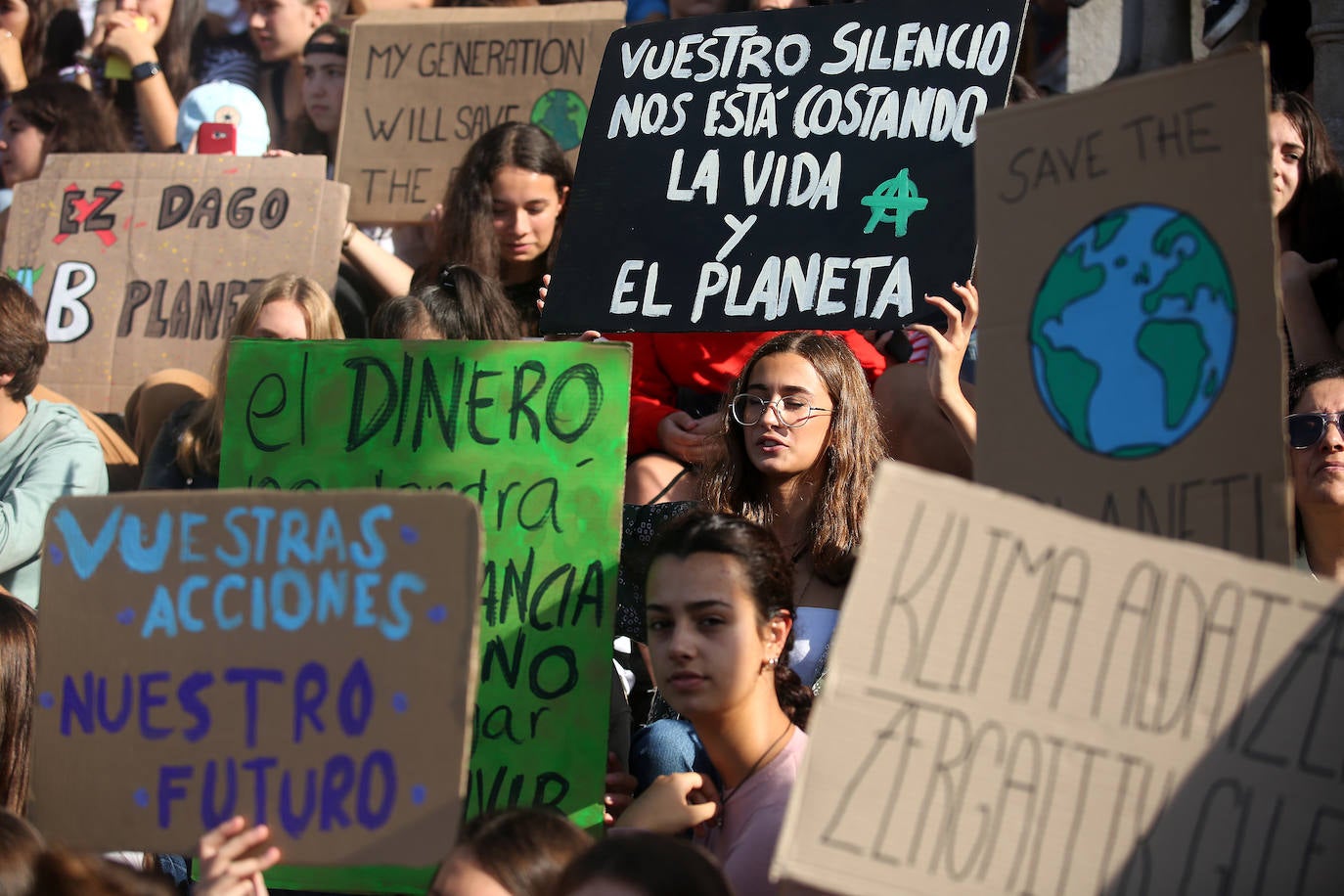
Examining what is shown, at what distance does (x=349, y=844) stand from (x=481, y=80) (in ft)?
13.5

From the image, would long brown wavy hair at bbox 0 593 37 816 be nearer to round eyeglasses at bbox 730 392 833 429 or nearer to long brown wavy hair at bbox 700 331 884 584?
long brown wavy hair at bbox 700 331 884 584

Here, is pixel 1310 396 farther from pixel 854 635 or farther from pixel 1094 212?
pixel 854 635

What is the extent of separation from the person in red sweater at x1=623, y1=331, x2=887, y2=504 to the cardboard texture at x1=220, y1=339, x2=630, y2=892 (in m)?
1.17

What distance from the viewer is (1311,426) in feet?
12.1

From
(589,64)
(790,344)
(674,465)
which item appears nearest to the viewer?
(790,344)

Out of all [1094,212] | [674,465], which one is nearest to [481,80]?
[674,465]

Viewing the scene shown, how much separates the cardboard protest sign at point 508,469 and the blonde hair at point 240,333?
4.10 feet

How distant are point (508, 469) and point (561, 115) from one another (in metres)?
2.93

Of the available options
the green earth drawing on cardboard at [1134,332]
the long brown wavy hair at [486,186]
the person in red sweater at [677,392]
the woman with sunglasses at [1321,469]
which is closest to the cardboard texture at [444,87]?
the long brown wavy hair at [486,186]

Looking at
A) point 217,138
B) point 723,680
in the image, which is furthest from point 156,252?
point 723,680

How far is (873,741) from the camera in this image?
2.22m

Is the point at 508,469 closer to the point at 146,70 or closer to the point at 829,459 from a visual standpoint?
the point at 829,459

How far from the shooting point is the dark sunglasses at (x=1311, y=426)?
145 inches

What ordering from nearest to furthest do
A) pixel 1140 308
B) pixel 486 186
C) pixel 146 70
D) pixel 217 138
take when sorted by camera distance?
pixel 1140 308 < pixel 486 186 < pixel 217 138 < pixel 146 70
